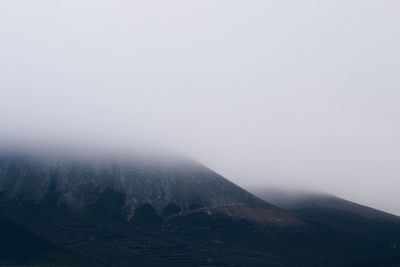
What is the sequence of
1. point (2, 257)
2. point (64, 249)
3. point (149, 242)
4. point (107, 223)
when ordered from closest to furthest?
1. point (2, 257)
2. point (64, 249)
3. point (149, 242)
4. point (107, 223)

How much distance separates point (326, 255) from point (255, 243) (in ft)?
65.1

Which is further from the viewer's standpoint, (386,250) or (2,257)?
(386,250)

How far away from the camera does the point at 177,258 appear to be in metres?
164

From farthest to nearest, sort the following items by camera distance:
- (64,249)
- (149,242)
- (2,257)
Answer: (149,242) < (64,249) < (2,257)

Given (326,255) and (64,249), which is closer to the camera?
(64,249)

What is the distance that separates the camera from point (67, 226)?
593 feet

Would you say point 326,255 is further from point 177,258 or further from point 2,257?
point 2,257

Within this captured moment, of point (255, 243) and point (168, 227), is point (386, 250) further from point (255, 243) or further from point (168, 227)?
point (168, 227)

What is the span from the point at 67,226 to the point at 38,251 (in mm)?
26380

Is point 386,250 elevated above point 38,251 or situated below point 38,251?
above

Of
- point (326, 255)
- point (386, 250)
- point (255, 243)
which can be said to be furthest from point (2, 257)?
point (386, 250)

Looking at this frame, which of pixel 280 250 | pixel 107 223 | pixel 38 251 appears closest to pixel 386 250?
pixel 280 250

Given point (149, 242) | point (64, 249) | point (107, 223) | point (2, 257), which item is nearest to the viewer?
point (2, 257)

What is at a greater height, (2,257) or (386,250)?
(386,250)
